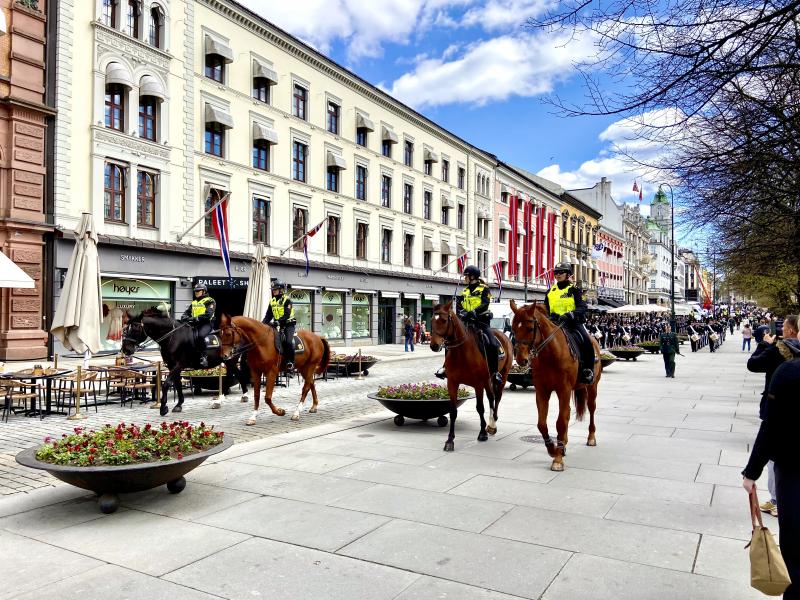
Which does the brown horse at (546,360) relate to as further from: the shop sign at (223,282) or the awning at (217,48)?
the awning at (217,48)

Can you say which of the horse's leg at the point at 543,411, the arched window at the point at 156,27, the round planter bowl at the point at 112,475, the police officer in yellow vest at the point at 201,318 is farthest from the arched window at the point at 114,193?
the horse's leg at the point at 543,411

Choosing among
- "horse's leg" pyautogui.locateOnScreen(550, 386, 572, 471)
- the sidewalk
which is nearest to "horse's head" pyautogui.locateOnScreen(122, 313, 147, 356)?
the sidewalk

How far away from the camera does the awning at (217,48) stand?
2866cm

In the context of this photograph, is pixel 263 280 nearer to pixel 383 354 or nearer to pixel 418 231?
pixel 383 354

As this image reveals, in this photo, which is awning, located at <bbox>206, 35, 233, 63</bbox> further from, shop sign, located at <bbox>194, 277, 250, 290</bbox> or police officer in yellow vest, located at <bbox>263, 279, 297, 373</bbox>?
police officer in yellow vest, located at <bbox>263, 279, 297, 373</bbox>

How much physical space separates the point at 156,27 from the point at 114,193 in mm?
7745

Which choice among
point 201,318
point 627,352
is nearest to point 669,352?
point 627,352

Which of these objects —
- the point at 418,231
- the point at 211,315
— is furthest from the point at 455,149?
the point at 211,315

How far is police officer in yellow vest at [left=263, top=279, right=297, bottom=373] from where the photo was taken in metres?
12.4

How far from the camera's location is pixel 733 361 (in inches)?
1196

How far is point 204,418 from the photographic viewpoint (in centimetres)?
1177

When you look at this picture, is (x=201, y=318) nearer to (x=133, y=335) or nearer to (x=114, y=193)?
(x=133, y=335)

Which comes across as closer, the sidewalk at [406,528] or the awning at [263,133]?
the sidewalk at [406,528]

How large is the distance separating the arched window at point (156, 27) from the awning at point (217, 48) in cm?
236
